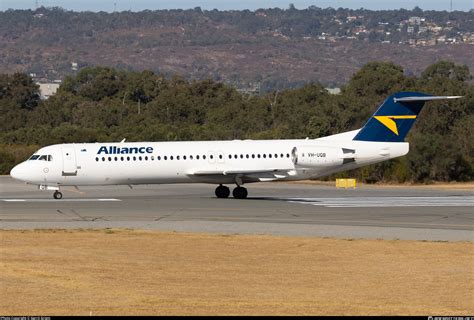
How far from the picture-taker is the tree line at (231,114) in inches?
2298

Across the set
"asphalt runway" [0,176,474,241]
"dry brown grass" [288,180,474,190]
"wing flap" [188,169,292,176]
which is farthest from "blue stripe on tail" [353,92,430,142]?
"dry brown grass" [288,180,474,190]

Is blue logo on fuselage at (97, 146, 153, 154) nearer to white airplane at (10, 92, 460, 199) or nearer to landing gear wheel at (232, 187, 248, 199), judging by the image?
white airplane at (10, 92, 460, 199)

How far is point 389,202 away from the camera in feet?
133

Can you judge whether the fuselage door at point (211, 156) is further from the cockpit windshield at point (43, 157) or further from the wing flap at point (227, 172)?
the cockpit windshield at point (43, 157)

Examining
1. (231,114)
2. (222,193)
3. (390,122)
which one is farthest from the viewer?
(231,114)

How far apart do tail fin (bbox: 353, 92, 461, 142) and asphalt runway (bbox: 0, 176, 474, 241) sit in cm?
261

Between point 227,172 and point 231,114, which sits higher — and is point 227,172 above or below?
above

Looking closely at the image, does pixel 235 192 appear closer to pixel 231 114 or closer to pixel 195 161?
pixel 195 161

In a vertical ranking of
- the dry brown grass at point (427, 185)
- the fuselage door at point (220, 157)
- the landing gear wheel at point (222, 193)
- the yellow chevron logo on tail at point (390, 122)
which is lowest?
the dry brown grass at point (427, 185)

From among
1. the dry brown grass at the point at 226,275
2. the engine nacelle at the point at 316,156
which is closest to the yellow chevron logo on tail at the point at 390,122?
the engine nacelle at the point at 316,156

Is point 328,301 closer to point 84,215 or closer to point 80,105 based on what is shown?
point 84,215

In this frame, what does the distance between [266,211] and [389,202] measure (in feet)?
21.5

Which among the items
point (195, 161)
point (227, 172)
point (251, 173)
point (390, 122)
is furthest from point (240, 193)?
point (390, 122)

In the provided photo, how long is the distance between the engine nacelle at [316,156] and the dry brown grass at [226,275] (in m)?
14.4
